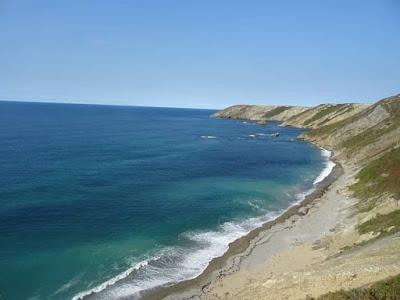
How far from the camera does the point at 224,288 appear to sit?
99.5 ft

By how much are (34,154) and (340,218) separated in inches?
2427

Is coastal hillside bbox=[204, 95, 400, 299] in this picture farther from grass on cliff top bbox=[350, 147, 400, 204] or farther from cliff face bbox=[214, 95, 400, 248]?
cliff face bbox=[214, 95, 400, 248]

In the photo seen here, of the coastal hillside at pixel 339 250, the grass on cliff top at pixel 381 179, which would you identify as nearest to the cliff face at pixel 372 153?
the grass on cliff top at pixel 381 179

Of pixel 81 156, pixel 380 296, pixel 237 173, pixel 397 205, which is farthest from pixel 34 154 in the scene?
pixel 380 296

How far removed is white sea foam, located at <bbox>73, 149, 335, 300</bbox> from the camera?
30653 mm

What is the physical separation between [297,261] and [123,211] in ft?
69.1

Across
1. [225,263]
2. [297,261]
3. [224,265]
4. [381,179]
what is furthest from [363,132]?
[224,265]

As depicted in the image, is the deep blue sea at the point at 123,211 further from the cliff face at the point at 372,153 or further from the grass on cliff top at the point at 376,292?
the grass on cliff top at the point at 376,292

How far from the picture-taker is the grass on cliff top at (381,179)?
1876 inches

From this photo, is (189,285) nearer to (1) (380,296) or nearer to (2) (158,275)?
(2) (158,275)

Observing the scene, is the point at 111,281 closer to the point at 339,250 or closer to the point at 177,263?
the point at 177,263

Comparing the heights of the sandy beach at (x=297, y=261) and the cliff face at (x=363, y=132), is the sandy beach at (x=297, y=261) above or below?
below

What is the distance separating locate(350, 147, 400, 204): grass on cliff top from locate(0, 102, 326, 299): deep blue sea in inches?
324

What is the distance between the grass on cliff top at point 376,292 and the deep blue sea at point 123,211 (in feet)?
45.4
